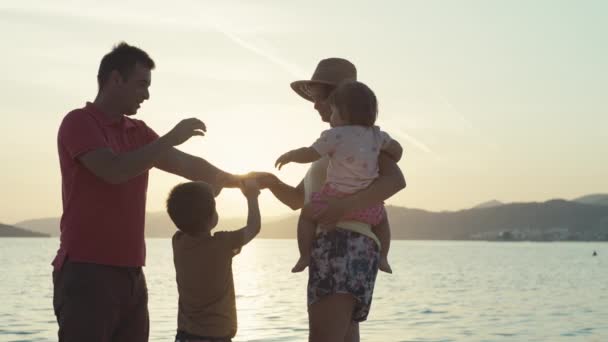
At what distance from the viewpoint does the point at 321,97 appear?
16.8 ft

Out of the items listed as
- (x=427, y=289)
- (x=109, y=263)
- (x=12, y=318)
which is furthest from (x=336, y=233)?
(x=427, y=289)

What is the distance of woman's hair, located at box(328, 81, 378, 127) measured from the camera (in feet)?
15.0

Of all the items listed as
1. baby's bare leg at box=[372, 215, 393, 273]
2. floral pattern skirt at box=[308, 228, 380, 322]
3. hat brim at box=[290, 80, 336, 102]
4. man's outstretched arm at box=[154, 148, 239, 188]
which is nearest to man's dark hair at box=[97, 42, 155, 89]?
man's outstretched arm at box=[154, 148, 239, 188]

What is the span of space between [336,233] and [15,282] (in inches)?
1993

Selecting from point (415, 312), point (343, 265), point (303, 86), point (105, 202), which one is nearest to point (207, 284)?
point (105, 202)

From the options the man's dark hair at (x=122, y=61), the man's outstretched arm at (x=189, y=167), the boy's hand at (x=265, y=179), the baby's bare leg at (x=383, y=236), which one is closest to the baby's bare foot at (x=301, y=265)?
the baby's bare leg at (x=383, y=236)

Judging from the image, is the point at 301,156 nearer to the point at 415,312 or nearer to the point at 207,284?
the point at 207,284

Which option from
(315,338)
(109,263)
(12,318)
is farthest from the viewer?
(12,318)

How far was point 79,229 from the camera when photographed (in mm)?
4668

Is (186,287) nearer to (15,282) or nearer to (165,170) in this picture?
(165,170)

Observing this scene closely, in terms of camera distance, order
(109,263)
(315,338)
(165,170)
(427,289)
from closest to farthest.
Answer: (315,338), (109,263), (165,170), (427,289)

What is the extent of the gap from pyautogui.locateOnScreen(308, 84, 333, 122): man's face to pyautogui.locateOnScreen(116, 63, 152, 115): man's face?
897 millimetres

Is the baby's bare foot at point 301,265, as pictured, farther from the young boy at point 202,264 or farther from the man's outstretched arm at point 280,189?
the man's outstretched arm at point 280,189

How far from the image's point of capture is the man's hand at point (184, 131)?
4625 millimetres
